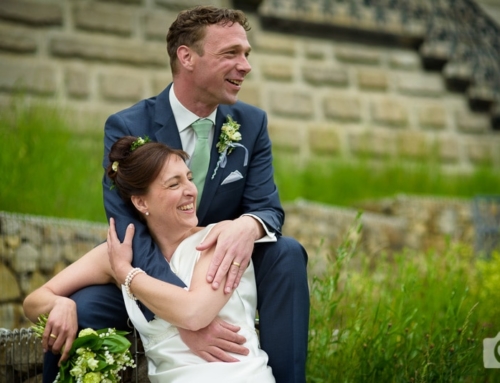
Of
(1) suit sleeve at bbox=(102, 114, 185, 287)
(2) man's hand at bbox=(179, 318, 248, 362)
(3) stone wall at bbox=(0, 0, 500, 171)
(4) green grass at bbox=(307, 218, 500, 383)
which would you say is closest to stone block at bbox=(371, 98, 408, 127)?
(3) stone wall at bbox=(0, 0, 500, 171)

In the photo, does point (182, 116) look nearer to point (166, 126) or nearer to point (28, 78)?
point (166, 126)

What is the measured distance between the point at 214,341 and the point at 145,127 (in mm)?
905

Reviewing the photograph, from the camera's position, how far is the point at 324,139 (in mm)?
9000

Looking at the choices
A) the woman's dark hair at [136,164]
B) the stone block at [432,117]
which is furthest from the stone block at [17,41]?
the woman's dark hair at [136,164]

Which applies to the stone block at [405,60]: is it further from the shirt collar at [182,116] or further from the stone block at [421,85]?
the shirt collar at [182,116]

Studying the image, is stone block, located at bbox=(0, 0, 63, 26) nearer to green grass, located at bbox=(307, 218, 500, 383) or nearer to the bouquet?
green grass, located at bbox=(307, 218, 500, 383)

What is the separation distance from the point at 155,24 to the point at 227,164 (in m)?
5.01

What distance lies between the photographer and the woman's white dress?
2922 mm

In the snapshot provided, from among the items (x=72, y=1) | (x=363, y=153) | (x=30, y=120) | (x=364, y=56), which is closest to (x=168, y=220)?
(x=30, y=120)

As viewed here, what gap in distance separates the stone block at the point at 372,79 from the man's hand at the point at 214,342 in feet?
21.8

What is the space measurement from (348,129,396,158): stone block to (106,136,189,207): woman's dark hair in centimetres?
595

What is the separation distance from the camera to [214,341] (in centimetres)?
296

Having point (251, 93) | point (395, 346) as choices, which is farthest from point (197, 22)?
point (251, 93)

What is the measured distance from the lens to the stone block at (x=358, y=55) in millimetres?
9336
